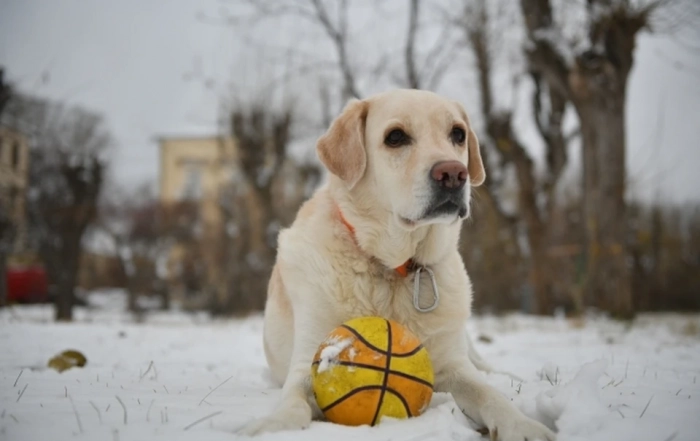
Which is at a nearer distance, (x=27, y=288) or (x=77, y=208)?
(x=77, y=208)

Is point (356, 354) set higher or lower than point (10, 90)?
lower

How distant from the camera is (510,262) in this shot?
16.6m

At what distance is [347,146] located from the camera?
11.5 ft

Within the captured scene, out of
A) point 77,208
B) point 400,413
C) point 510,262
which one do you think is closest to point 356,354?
point 400,413

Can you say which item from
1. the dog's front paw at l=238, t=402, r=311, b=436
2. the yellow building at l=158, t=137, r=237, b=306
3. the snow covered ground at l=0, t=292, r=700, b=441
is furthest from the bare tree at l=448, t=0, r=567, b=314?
the dog's front paw at l=238, t=402, r=311, b=436

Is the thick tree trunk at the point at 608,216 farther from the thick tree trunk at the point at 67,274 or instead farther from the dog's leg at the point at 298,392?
the thick tree trunk at the point at 67,274

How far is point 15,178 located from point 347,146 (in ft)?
32.3

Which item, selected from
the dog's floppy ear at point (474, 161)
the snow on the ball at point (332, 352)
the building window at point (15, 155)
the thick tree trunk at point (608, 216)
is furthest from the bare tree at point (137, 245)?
the snow on the ball at point (332, 352)

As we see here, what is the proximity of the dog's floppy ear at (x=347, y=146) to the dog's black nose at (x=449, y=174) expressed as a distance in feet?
1.95

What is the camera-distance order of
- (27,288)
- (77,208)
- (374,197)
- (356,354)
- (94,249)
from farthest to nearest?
(94,249), (27,288), (77,208), (374,197), (356,354)

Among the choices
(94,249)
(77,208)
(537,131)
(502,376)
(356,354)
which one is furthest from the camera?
(94,249)

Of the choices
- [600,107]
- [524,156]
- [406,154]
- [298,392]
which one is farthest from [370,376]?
[524,156]

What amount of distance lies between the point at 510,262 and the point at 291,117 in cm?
890

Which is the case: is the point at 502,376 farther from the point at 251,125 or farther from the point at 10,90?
the point at 251,125
